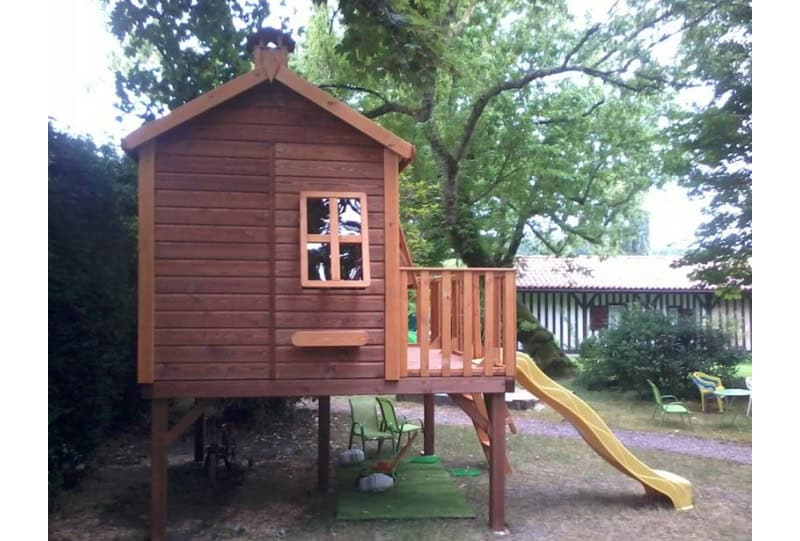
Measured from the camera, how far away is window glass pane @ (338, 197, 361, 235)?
6082mm

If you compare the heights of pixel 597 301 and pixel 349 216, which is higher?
pixel 349 216

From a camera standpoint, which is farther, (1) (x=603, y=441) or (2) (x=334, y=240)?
(1) (x=603, y=441)

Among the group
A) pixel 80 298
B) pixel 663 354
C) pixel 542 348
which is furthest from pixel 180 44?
pixel 542 348

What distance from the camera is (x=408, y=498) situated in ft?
23.5

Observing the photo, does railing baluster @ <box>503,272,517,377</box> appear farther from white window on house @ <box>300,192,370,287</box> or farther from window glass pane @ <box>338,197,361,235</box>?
window glass pane @ <box>338,197,361,235</box>

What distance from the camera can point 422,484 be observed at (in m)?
7.74

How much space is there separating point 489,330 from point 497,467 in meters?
1.36

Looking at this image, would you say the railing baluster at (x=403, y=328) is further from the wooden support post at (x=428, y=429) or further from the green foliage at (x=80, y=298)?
the green foliage at (x=80, y=298)

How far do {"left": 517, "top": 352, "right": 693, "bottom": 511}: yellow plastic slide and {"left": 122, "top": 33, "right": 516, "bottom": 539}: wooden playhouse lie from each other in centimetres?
89

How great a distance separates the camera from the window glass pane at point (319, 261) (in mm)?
6035

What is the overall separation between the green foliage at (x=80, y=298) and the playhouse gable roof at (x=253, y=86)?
127 cm

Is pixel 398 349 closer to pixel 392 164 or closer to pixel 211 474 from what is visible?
pixel 392 164

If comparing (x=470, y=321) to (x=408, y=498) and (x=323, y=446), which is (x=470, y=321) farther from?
(x=323, y=446)

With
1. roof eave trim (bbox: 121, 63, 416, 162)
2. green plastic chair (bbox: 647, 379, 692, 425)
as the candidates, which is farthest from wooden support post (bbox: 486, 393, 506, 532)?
green plastic chair (bbox: 647, 379, 692, 425)
